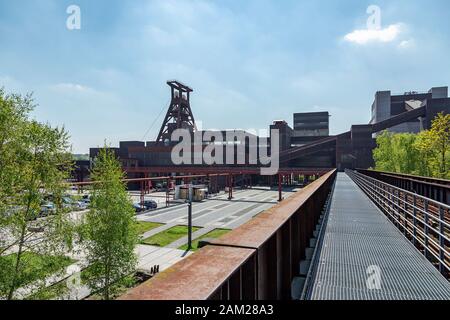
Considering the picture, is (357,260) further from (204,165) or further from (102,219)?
(204,165)

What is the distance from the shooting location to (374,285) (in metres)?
3.48

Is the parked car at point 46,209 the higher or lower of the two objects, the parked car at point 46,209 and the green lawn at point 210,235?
the higher

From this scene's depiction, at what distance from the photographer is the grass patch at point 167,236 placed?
21.5 m

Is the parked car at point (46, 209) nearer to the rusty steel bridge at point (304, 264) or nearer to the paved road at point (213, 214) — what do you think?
the paved road at point (213, 214)

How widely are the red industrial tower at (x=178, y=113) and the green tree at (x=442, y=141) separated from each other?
63400 millimetres

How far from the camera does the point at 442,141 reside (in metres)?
22.3

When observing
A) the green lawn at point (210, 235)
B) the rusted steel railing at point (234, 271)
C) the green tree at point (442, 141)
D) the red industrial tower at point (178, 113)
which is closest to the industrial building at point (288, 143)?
the red industrial tower at point (178, 113)

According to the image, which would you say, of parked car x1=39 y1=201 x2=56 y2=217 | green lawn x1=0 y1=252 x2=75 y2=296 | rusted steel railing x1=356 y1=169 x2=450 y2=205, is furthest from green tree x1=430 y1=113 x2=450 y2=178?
parked car x1=39 y1=201 x2=56 y2=217

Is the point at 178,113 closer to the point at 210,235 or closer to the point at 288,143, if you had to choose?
the point at 288,143

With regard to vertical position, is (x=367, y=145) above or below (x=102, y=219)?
above

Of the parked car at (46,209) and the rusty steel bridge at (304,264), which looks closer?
the rusty steel bridge at (304,264)

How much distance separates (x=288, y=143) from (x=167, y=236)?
5741cm

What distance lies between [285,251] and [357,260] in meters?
2.18
